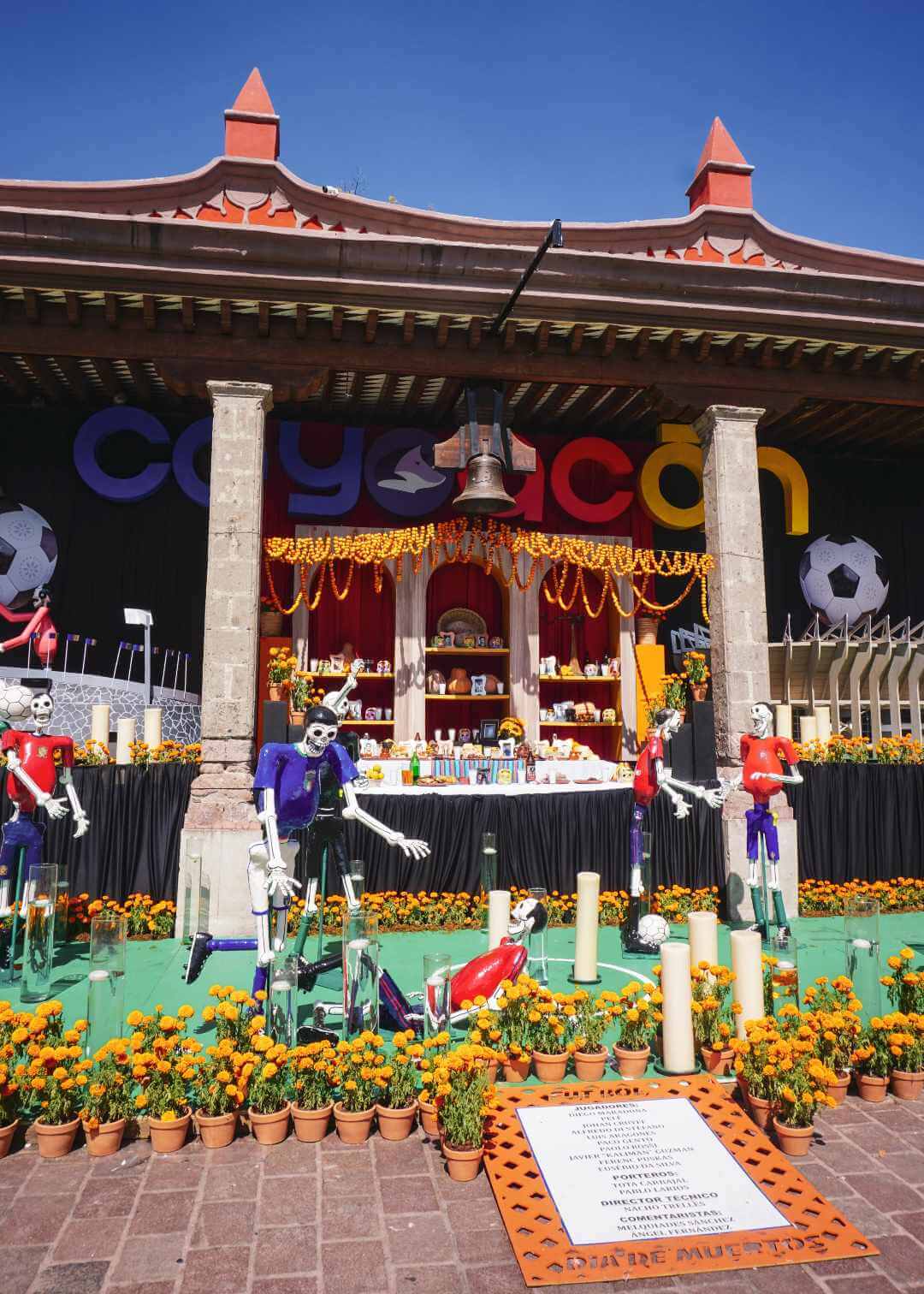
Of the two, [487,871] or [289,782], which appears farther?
[487,871]

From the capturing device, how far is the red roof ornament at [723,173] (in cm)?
1128

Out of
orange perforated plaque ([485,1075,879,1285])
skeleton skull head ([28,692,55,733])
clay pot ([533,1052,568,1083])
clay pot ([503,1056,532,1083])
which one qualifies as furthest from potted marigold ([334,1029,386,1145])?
skeleton skull head ([28,692,55,733])

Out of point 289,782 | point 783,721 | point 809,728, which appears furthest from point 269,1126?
point 809,728

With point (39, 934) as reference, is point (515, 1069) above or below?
below

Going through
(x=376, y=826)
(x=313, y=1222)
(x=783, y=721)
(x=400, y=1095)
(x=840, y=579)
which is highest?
(x=840, y=579)

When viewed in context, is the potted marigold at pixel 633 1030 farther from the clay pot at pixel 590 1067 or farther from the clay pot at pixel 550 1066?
the clay pot at pixel 550 1066

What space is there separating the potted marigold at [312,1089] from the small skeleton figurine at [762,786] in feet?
15.8

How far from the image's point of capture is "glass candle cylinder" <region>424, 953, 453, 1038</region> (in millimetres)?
4617

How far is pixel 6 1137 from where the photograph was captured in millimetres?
3824

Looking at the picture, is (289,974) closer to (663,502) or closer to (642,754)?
(642,754)

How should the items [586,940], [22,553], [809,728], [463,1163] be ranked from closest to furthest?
[463,1163] → [586,940] → [809,728] → [22,553]

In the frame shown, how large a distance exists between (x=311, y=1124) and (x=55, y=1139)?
114 cm

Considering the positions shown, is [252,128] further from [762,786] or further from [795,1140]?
[795,1140]

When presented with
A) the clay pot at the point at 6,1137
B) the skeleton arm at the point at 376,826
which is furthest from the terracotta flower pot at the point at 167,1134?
the skeleton arm at the point at 376,826
